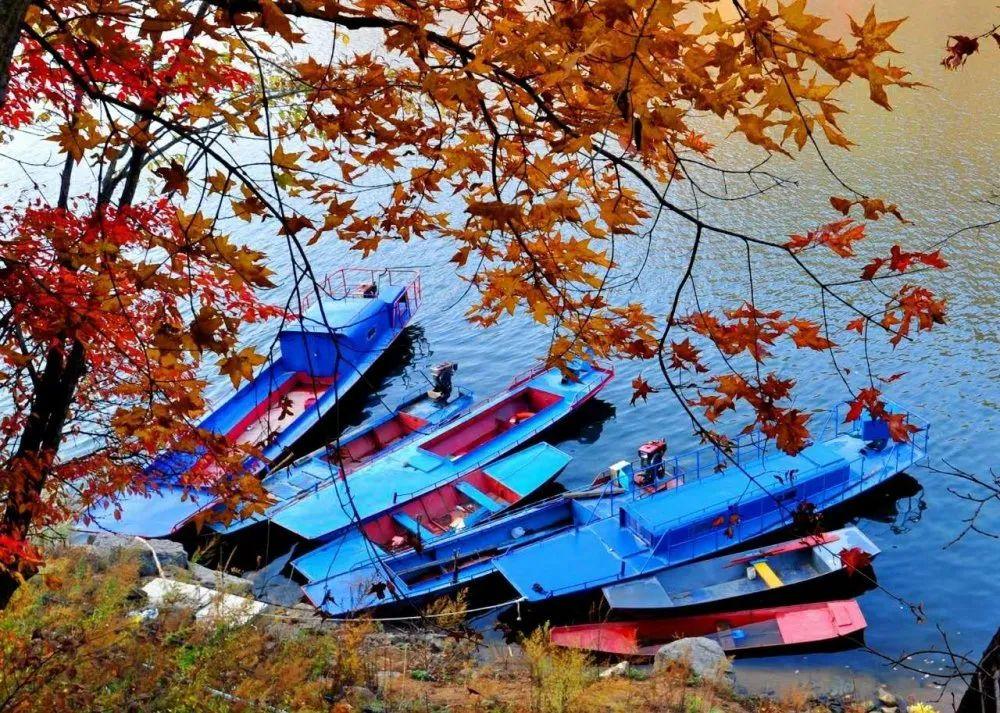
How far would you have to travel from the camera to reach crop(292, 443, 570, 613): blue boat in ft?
44.3

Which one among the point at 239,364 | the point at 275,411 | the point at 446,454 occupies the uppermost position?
the point at 275,411

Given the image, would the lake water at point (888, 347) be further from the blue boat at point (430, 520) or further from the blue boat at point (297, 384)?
the blue boat at point (430, 520)

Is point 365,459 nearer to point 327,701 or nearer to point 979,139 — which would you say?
point 327,701

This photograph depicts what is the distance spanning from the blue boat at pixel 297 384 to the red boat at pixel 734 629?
563 centimetres

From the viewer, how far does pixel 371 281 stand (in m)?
25.0

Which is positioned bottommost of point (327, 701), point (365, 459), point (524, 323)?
point (327, 701)

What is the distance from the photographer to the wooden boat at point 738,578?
12.9 meters

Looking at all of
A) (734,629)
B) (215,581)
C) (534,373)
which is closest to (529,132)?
(215,581)

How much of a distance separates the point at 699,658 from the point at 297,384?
12.2 metres

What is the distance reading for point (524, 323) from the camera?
2362 centimetres

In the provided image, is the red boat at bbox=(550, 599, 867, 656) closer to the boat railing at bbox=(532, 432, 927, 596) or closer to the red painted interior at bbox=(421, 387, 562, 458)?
the boat railing at bbox=(532, 432, 927, 596)

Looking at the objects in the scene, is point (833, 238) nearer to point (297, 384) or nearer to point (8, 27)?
point (8, 27)

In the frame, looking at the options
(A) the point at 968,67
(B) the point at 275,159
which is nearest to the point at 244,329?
(B) the point at 275,159

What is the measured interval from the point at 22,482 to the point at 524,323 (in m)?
18.0
